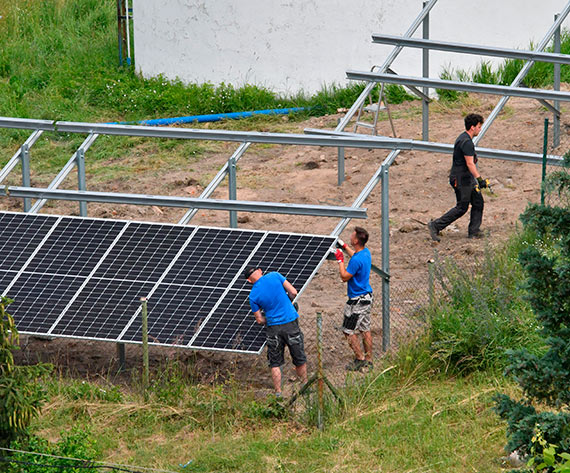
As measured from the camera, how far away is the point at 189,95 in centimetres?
1920

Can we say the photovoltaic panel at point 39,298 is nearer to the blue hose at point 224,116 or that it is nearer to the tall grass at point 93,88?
the blue hose at point 224,116

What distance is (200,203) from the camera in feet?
35.0

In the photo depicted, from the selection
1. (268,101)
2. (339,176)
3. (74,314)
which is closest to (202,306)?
(74,314)

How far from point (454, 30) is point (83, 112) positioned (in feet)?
21.0

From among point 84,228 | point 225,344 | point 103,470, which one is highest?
point 84,228

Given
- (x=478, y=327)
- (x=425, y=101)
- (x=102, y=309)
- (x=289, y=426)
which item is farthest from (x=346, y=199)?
(x=289, y=426)

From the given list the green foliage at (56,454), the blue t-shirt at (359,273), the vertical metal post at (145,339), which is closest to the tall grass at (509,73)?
the blue t-shirt at (359,273)

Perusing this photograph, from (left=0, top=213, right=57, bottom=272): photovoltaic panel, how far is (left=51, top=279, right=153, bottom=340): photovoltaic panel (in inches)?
32.0

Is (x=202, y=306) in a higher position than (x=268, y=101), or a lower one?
lower

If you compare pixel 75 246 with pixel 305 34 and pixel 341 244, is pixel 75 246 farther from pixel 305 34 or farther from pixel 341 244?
pixel 305 34

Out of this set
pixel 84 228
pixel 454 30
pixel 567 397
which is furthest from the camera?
pixel 454 30

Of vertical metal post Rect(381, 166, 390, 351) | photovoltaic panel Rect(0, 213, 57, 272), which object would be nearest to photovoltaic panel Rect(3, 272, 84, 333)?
photovoltaic panel Rect(0, 213, 57, 272)

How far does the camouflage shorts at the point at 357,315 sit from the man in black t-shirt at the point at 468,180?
337 cm

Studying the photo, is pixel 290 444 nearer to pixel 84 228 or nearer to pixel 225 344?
pixel 225 344
